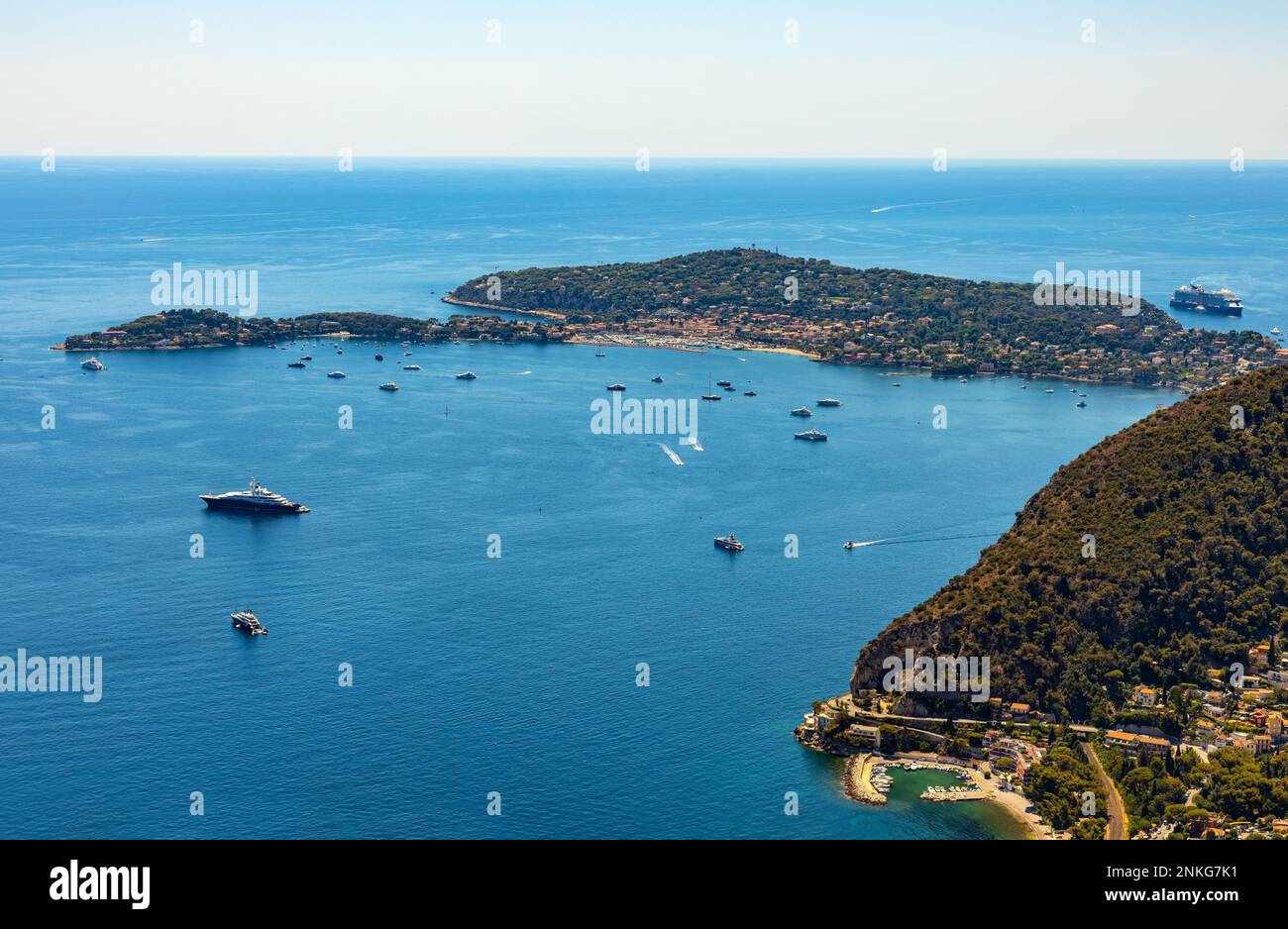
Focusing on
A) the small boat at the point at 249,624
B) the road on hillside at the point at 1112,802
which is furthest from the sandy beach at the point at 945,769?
the small boat at the point at 249,624

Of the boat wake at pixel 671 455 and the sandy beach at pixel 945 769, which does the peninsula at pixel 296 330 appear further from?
the sandy beach at pixel 945 769

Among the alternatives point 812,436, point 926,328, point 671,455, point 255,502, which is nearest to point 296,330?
point 671,455

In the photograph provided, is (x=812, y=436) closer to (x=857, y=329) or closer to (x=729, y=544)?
(x=729, y=544)

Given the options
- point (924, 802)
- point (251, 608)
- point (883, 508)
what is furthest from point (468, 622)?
point (883, 508)

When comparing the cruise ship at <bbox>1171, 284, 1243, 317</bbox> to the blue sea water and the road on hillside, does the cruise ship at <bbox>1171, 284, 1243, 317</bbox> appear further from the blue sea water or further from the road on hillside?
the road on hillside

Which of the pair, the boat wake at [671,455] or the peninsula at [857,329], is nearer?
the boat wake at [671,455]

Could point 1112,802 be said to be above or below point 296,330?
below
